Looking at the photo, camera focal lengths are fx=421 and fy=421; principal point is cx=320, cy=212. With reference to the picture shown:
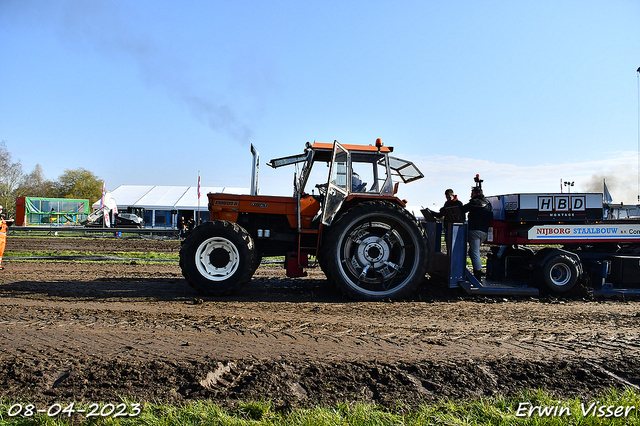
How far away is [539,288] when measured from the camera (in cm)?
675

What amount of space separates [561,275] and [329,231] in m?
3.78

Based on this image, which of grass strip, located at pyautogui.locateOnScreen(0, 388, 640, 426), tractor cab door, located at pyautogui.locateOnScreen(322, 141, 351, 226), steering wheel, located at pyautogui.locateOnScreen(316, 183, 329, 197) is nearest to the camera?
grass strip, located at pyautogui.locateOnScreen(0, 388, 640, 426)

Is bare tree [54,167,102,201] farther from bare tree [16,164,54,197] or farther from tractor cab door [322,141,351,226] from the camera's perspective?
tractor cab door [322,141,351,226]

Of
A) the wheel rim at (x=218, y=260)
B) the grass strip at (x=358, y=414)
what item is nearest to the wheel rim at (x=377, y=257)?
the wheel rim at (x=218, y=260)

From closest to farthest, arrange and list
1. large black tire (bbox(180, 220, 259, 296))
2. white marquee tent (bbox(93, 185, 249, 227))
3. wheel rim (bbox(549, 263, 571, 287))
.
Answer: large black tire (bbox(180, 220, 259, 296)), wheel rim (bbox(549, 263, 571, 287)), white marquee tent (bbox(93, 185, 249, 227))

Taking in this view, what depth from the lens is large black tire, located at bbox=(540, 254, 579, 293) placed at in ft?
21.6

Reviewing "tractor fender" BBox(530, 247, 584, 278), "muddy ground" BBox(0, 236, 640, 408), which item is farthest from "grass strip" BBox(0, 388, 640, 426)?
"tractor fender" BBox(530, 247, 584, 278)

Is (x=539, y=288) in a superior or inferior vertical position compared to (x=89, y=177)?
inferior

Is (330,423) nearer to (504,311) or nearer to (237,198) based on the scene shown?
(504,311)

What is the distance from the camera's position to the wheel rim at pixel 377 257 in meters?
6.30

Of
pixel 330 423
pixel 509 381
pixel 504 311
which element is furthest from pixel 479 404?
pixel 504 311

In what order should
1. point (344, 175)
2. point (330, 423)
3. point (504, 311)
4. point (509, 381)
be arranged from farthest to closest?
point (344, 175), point (504, 311), point (509, 381), point (330, 423)

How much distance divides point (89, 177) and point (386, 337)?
65.1 metres

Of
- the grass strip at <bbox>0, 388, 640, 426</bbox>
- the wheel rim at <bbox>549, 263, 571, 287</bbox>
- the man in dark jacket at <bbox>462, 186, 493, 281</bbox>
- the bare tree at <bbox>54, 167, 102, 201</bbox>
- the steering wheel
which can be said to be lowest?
the grass strip at <bbox>0, 388, 640, 426</bbox>
